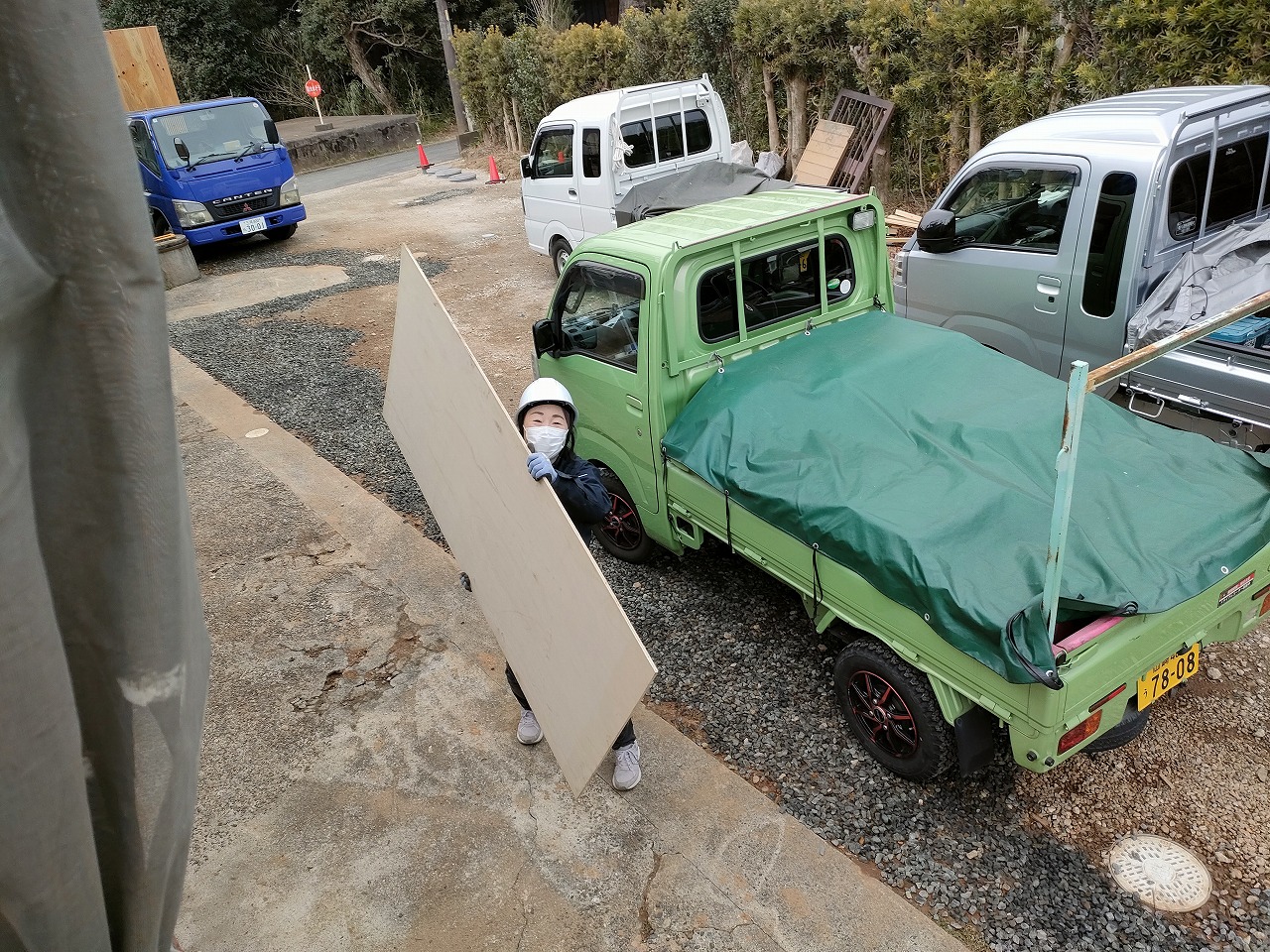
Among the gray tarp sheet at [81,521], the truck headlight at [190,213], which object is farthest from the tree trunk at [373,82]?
the gray tarp sheet at [81,521]

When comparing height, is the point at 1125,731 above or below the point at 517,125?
below

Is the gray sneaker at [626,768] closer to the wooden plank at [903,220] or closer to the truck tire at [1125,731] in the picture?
the truck tire at [1125,731]

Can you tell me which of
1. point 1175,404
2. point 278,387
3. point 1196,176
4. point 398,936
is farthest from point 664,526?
point 278,387

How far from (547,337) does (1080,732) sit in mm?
3342

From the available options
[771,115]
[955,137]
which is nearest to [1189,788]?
[955,137]

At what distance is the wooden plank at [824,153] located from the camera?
Result: 11.7m

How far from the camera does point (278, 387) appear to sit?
862 cm

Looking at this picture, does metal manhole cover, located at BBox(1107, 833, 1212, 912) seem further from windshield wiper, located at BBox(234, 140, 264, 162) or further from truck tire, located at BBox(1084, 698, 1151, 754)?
windshield wiper, located at BBox(234, 140, 264, 162)

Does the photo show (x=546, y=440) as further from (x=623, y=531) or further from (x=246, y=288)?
(x=246, y=288)

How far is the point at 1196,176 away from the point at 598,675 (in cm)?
474

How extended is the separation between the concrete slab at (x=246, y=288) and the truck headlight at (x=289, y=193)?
1.26 m

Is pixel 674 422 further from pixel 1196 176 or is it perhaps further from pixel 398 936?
pixel 1196 176

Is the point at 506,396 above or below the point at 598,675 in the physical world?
below

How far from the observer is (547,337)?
16.6ft
